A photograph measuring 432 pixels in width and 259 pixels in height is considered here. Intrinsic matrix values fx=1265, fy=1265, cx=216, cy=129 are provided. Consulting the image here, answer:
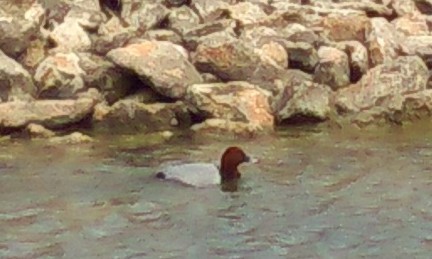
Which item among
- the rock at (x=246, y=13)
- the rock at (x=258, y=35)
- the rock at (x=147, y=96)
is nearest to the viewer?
the rock at (x=147, y=96)

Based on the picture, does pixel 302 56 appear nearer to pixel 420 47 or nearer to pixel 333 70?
pixel 333 70

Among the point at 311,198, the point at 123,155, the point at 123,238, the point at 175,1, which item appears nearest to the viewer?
the point at 123,238

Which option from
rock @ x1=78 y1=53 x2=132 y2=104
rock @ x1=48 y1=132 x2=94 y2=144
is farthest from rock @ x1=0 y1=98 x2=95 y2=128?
rock @ x1=78 y1=53 x2=132 y2=104

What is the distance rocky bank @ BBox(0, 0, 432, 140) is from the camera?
1814 cm

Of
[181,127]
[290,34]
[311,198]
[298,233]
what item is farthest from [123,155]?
[290,34]

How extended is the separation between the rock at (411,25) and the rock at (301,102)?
4102 millimetres

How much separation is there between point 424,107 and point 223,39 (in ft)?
10.8

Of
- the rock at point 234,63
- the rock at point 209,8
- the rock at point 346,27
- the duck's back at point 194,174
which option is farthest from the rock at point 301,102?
the rock at point 209,8

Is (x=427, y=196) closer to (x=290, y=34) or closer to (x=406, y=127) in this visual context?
(x=406, y=127)

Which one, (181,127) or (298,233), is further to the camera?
(181,127)

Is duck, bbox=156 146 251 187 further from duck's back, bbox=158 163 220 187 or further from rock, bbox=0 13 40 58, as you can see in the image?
rock, bbox=0 13 40 58

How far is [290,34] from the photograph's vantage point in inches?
834

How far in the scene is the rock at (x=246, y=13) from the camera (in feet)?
72.0

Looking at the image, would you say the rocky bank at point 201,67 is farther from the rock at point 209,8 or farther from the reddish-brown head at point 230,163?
the reddish-brown head at point 230,163
